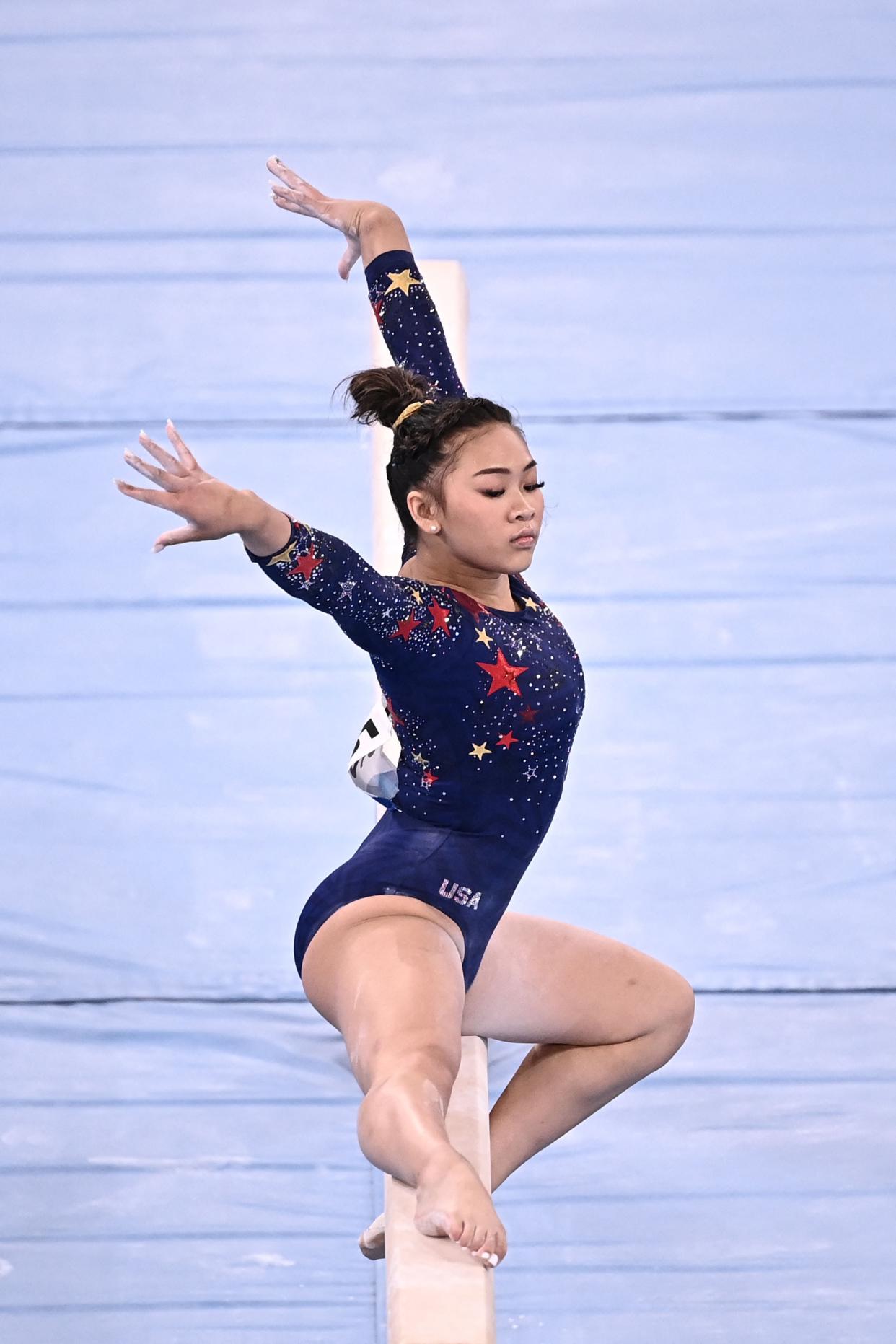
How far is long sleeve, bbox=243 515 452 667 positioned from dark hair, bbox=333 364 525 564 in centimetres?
16

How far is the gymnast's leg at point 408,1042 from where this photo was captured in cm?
138

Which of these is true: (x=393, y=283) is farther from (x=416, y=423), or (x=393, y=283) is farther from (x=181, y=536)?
(x=181, y=536)

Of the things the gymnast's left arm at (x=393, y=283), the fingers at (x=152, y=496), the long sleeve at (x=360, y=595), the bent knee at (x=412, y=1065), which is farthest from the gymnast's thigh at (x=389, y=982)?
the gymnast's left arm at (x=393, y=283)

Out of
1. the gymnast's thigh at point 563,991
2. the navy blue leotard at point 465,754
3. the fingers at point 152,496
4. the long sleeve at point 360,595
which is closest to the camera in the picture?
the fingers at point 152,496

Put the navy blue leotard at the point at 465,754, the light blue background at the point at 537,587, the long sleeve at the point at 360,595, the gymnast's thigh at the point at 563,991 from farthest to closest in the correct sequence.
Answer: the light blue background at the point at 537,587 → the gymnast's thigh at the point at 563,991 → the navy blue leotard at the point at 465,754 → the long sleeve at the point at 360,595

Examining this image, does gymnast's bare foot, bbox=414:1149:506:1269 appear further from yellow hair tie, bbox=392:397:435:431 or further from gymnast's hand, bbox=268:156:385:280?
gymnast's hand, bbox=268:156:385:280

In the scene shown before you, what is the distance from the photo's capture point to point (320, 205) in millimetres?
2090

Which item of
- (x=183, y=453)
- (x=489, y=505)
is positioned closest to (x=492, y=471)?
(x=489, y=505)

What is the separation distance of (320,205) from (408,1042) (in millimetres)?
1038

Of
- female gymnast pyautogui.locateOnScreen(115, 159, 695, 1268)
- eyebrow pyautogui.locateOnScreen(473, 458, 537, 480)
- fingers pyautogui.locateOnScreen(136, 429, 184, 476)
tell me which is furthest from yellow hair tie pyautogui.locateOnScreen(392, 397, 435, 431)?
fingers pyautogui.locateOnScreen(136, 429, 184, 476)

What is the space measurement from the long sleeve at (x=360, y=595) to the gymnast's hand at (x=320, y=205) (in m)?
0.55

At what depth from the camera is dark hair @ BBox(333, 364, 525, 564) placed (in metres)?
1.83

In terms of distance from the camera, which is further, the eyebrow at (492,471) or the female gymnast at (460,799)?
the eyebrow at (492,471)

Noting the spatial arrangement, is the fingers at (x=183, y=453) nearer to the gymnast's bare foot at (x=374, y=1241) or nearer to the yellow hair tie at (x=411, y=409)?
the yellow hair tie at (x=411, y=409)
